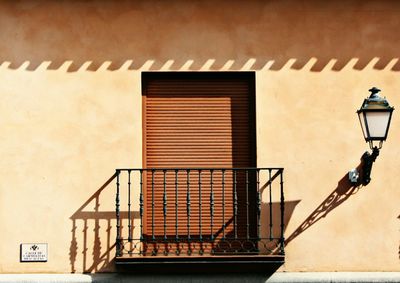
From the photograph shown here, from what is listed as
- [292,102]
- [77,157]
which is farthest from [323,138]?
[77,157]

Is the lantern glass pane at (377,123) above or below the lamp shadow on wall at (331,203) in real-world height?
above

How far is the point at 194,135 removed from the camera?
9523 mm

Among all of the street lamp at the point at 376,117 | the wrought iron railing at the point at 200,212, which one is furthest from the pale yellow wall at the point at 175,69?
the street lamp at the point at 376,117

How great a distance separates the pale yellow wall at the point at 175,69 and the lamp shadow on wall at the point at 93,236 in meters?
→ 0.01

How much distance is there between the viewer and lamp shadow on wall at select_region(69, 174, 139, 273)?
9.26 meters

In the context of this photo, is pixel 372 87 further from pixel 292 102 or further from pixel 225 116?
pixel 225 116

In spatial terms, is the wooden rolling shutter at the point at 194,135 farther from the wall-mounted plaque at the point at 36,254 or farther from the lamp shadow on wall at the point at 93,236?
the wall-mounted plaque at the point at 36,254

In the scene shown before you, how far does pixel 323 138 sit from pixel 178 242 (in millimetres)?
2054

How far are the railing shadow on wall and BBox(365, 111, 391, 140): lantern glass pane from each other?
44.8 inches

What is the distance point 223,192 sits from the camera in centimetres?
913

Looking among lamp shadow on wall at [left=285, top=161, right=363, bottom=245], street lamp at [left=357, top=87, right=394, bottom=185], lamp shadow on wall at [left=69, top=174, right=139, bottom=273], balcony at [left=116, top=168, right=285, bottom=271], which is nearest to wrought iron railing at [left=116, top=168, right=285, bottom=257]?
balcony at [left=116, top=168, right=285, bottom=271]

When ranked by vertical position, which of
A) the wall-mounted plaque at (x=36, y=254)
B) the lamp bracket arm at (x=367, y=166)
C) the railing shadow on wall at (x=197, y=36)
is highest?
the railing shadow on wall at (x=197, y=36)

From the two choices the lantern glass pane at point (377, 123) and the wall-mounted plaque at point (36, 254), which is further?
the wall-mounted plaque at point (36, 254)

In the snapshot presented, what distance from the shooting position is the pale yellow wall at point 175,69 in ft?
30.4
